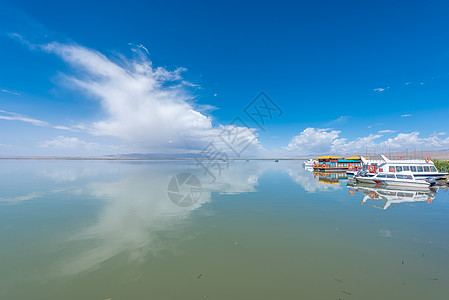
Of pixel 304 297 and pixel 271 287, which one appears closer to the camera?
pixel 304 297

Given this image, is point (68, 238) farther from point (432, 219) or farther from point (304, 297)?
point (432, 219)

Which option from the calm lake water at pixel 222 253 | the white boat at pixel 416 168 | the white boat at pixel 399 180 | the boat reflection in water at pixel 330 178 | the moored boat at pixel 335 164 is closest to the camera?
the calm lake water at pixel 222 253

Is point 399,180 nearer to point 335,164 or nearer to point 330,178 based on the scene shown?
point 330,178

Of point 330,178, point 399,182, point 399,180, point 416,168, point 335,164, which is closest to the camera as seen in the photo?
point 399,180

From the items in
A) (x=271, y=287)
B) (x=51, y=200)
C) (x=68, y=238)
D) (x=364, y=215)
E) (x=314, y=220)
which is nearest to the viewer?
(x=271, y=287)

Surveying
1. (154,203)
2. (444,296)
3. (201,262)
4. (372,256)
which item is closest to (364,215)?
(372,256)

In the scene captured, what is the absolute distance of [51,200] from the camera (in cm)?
1877

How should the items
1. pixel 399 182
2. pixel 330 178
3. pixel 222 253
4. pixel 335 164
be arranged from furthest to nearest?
1. pixel 335 164
2. pixel 330 178
3. pixel 399 182
4. pixel 222 253

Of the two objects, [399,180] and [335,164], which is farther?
[335,164]

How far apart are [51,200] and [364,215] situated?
29479 mm

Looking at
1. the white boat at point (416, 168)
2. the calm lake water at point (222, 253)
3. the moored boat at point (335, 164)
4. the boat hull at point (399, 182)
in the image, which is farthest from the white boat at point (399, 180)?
the moored boat at point (335, 164)

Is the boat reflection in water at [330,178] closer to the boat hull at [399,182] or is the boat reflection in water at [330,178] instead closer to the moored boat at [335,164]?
the boat hull at [399,182]

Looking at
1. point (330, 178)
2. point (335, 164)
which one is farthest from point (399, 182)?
point (335, 164)

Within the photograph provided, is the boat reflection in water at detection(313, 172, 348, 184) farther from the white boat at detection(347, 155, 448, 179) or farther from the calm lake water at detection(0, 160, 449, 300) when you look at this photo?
the calm lake water at detection(0, 160, 449, 300)
